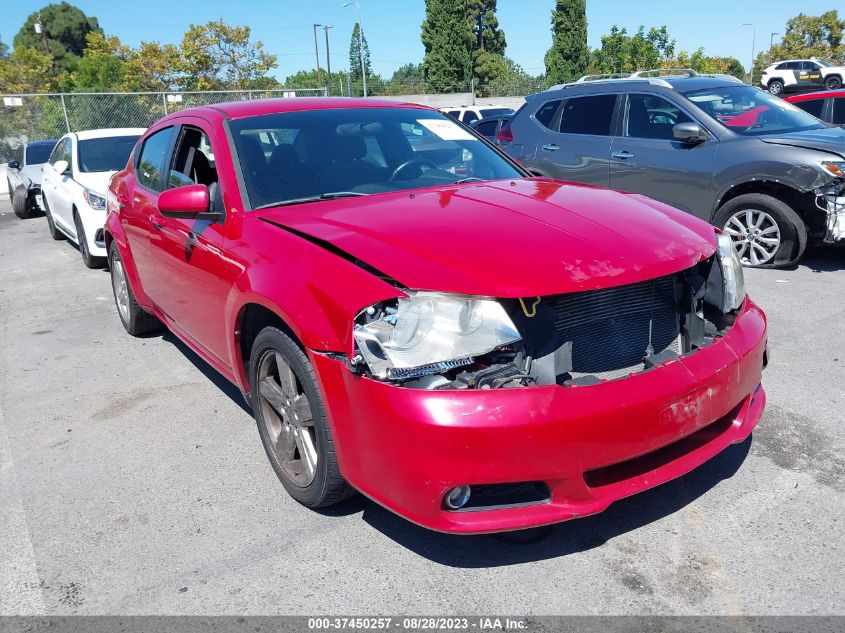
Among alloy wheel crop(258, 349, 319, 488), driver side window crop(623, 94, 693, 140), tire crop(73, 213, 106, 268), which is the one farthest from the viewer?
tire crop(73, 213, 106, 268)

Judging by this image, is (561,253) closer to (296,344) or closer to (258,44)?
(296,344)

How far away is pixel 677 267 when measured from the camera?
2.72m

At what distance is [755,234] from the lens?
6895 millimetres

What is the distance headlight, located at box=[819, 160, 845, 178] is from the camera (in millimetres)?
6316

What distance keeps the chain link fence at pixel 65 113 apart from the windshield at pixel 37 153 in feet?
22.7

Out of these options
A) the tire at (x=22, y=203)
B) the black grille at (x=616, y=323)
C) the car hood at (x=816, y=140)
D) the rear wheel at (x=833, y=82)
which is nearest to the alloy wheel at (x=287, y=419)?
the black grille at (x=616, y=323)

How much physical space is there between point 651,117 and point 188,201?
5672mm

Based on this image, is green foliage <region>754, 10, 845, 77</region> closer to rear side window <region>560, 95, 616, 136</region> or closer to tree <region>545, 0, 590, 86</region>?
tree <region>545, 0, 590, 86</region>

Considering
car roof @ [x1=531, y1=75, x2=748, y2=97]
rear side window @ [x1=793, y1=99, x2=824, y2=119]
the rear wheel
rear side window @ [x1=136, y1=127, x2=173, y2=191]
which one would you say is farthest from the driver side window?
the rear wheel

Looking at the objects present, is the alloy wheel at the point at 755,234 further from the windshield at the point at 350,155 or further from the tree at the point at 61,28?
the tree at the point at 61,28

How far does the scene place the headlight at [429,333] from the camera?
243 centimetres

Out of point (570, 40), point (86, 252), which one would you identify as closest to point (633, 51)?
point (570, 40)

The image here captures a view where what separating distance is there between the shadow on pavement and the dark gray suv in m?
4.24

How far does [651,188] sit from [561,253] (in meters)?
5.30
